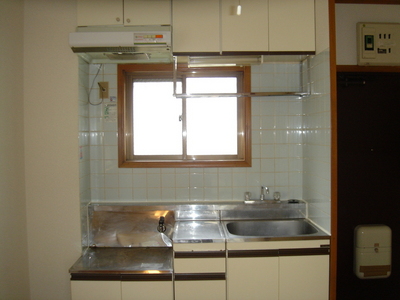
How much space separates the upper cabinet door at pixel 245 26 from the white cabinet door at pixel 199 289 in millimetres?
1796

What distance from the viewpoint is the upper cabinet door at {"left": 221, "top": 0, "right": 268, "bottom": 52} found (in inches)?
78.4

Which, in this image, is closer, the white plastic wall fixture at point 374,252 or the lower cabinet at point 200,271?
the lower cabinet at point 200,271

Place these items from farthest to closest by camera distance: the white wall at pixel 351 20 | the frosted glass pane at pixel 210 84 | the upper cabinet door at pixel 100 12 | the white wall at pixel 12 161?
1. the frosted glass pane at pixel 210 84
2. the white wall at pixel 351 20
3. the upper cabinet door at pixel 100 12
4. the white wall at pixel 12 161

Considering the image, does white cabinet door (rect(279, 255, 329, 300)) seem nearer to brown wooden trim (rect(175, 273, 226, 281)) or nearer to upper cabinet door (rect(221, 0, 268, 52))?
brown wooden trim (rect(175, 273, 226, 281))

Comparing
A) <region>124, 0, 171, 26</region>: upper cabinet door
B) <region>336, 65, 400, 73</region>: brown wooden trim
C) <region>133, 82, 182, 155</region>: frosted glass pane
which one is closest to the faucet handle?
<region>133, 82, 182, 155</region>: frosted glass pane

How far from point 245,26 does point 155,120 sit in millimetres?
1175

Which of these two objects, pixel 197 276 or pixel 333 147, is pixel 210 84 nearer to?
pixel 333 147

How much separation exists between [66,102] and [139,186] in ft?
3.13

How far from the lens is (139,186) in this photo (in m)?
2.37

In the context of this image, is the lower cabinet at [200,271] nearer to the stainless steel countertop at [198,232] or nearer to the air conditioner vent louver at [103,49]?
the stainless steel countertop at [198,232]

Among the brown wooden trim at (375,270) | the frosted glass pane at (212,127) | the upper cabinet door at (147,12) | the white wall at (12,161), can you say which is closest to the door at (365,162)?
the brown wooden trim at (375,270)

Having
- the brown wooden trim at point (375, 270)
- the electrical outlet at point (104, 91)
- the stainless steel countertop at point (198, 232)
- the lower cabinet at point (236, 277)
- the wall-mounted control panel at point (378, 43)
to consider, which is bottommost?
the brown wooden trim at point (375, 270)

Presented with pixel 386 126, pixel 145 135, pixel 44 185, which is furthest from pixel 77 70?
pixel 386 126

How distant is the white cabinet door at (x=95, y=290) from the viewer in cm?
186
